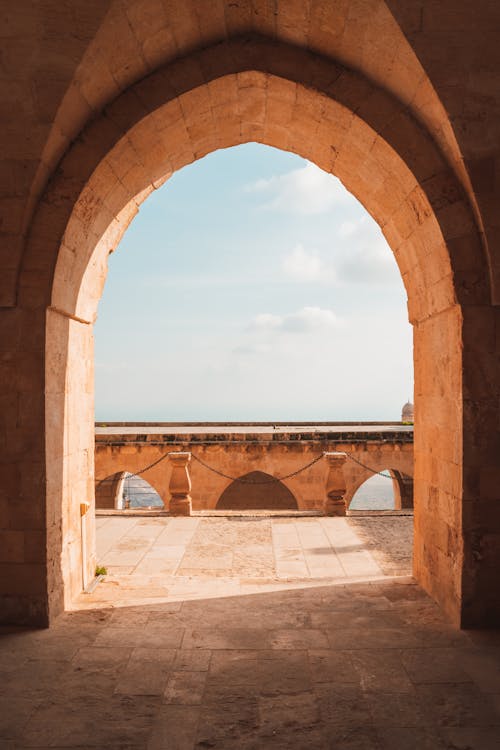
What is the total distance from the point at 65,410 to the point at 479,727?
144 inches

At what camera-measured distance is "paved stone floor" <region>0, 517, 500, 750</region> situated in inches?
111

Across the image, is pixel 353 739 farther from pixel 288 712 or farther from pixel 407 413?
pixel 407 413

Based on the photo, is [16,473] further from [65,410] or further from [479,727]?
[479,727]

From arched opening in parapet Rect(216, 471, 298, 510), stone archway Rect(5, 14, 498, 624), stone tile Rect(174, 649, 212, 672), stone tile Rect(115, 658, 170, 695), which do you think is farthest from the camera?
arched opening in parapet Rect(216, 471, 298, 510)

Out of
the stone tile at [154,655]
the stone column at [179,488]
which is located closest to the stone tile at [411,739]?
the stone tile at [154,655]

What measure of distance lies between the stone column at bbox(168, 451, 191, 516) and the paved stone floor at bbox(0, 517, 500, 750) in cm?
322

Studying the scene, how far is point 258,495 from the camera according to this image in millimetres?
19750

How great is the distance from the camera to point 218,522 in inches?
344

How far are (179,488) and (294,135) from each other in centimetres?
607

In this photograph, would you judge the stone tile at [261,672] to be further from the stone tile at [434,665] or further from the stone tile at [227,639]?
the stone tile at [434,665]

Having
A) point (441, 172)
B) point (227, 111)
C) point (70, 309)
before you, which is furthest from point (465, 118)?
point (70, 309)

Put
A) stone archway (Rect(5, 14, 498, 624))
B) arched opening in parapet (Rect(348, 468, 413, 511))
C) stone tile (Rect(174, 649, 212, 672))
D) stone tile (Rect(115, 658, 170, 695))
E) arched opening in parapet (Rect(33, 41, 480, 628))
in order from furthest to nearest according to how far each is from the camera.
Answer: arched opening in parapet (Rect(348, 468, 413, 511)) < arched opening in parapet (Rect(33, 41, 480, 628)) < stone archway (Rect(5, 14, 498, 624)) < stone tile (Rect(174, 649, 212, 672)) < stone tile (Rect(115, 658, 170, 695))

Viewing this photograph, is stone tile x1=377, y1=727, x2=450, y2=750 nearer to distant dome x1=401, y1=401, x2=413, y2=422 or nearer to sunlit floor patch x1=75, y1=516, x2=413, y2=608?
sunlit floor patch x1=75, y1=516, x2=413, y2=608

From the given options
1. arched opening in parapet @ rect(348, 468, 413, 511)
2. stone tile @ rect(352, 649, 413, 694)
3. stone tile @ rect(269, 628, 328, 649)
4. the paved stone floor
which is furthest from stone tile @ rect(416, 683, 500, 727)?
arched opening in parapet @ rect(348, 468, 413, 511)
